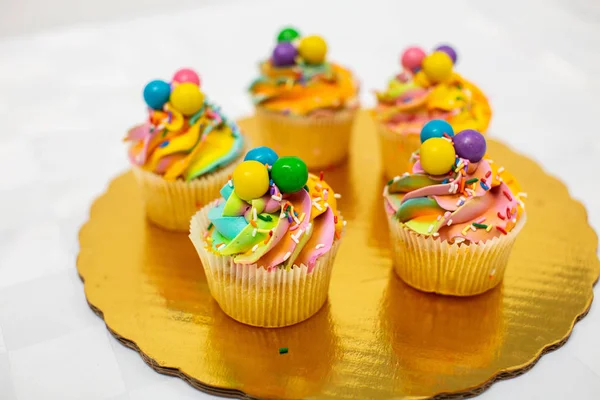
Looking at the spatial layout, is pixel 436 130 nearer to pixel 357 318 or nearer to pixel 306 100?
pixel 357 318

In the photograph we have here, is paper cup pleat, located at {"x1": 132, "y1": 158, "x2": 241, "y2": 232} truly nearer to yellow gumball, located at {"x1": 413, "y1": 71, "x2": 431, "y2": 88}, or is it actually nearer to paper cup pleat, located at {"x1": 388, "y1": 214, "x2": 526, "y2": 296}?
paper cup pleat, located at {"x1": 388, "y1": 214, "x2": 526, "y2": 296}

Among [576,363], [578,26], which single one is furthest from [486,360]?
[578,26]

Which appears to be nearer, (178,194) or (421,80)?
(178,194)

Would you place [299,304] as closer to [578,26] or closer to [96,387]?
[96,387]

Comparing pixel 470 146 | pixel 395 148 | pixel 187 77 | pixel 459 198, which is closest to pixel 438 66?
pixel 395 148

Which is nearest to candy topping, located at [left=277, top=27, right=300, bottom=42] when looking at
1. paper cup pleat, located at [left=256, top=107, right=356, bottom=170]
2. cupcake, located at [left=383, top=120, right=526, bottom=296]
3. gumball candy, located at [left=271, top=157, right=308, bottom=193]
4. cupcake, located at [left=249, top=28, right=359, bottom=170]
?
cupcake, located at [left=249, top=28, right=359, bottom=170]

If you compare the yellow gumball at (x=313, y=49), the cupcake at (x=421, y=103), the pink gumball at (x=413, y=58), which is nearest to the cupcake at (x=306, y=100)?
the yellow gumball at (x=313, y=49)
